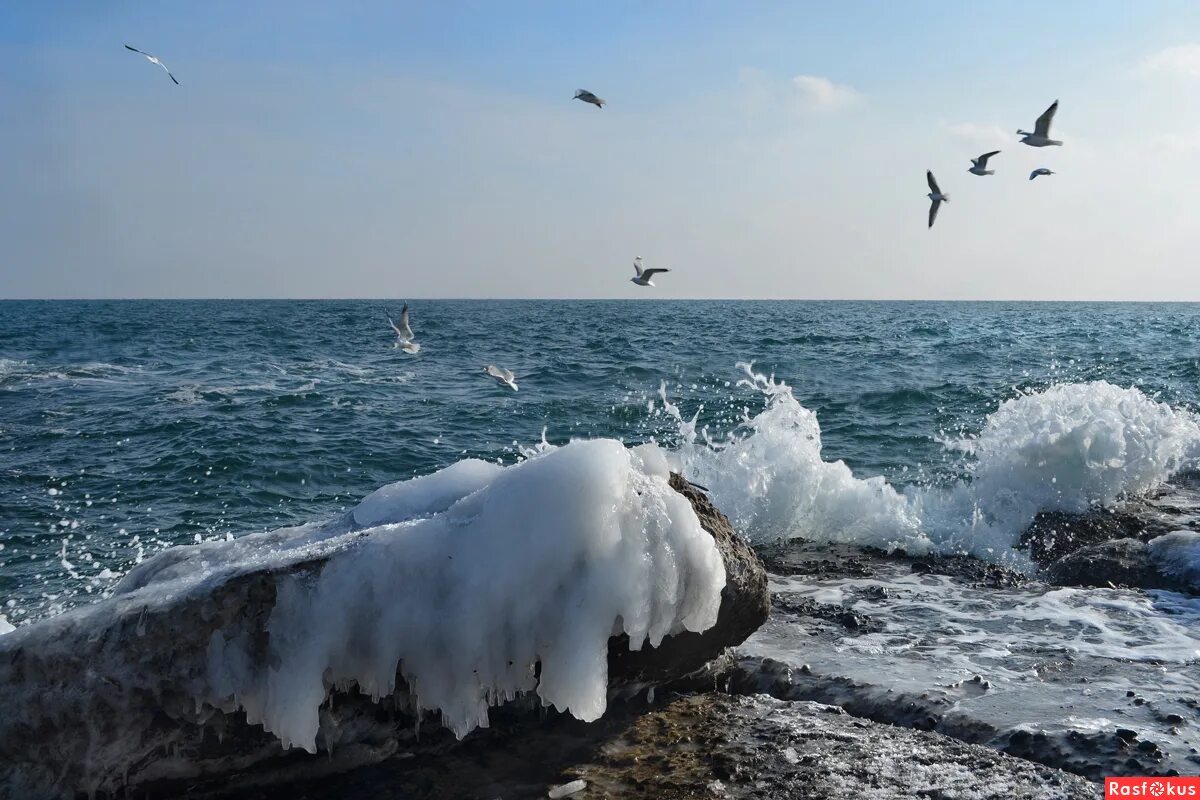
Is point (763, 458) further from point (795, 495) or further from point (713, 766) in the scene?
point (713, 766)

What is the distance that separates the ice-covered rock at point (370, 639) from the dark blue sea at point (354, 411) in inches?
163

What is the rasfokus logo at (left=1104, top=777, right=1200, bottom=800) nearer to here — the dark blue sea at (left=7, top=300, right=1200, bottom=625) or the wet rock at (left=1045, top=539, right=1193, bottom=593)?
the wet rock at (left=1045, top=539, right=1193, bottom=593)

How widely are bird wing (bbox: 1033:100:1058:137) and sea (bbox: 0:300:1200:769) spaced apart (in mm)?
3688

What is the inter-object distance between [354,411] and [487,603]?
13427 millimetres

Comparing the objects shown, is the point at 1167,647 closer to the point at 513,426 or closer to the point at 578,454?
the point at 578,454

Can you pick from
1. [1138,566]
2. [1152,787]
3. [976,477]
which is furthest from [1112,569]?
[1152,787]

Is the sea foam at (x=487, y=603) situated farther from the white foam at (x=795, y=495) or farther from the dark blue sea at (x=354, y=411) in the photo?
the white foam at (x=795, y=495)

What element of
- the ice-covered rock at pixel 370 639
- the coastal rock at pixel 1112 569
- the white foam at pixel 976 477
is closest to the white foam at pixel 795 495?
the white foam at pixel 976 477

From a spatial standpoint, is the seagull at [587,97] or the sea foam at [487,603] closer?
the sea foam at [487,603]

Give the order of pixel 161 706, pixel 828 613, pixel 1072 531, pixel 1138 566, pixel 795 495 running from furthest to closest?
1. pixel 795 495
2. pixel 1072 531
3. pixel 1138 566
4. pixel 828 613
5. pixel 161 706

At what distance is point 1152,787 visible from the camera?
391 centimetres

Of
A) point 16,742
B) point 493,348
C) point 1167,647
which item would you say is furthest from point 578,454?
point 493,348

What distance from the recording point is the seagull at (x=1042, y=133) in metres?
12.5

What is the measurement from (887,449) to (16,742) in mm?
12025
